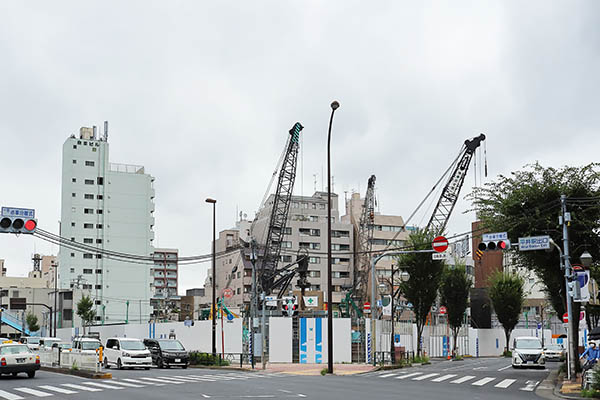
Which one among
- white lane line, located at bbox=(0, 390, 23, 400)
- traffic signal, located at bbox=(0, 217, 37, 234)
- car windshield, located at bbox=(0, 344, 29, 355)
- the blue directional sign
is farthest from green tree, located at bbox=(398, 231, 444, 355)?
traffic signal, located at bbox=(0, 217, 37, 234)

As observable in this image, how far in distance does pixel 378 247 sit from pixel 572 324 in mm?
96642

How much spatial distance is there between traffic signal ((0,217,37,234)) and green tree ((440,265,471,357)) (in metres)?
52.9

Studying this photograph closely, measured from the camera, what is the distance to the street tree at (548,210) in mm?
30781

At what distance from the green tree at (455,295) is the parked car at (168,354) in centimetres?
3353

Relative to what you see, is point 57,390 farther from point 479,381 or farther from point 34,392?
point 479,381

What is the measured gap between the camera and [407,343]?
55656 millimetres

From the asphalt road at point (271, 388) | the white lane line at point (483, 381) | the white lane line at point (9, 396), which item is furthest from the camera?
the white lane line at point (483, 381)

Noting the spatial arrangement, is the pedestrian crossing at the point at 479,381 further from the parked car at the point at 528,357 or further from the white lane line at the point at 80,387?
the white lane line at the point at 80,387

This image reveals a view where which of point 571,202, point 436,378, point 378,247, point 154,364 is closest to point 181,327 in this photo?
point 154,364

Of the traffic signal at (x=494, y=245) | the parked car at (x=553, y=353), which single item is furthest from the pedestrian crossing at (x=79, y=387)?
the parked car at (x=553, y=353)

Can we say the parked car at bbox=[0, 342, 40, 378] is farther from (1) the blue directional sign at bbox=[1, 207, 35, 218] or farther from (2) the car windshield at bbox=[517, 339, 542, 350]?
(2) the car windshield at bbox=[517, 339, 542, 350]

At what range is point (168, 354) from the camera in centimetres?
4022

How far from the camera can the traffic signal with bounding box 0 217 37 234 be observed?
60.3 feet

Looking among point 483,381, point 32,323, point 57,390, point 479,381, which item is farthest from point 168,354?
point 32,323
